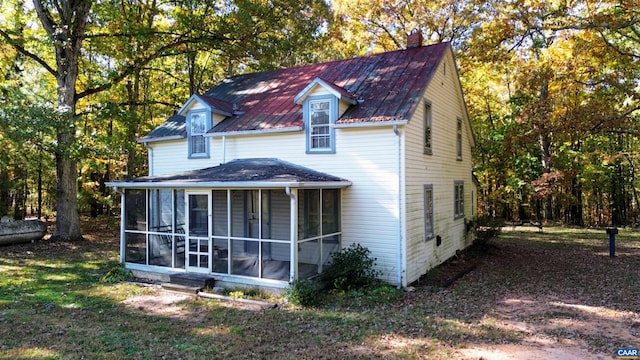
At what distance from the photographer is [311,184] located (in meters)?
9.55

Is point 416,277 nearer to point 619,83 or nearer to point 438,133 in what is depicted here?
point 438,133

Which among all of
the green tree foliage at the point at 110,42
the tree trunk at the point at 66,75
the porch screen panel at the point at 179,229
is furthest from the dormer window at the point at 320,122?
the tree trunk at the point at 66,75

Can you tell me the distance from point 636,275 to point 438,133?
6907mm

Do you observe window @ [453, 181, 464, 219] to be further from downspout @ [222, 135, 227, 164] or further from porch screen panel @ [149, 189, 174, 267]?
porch screen panel @ [149, 189, 174, 267]

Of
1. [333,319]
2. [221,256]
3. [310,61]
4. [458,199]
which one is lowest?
[333,319]

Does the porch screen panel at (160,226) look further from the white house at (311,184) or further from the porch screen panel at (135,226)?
the porch screen panel at (135,226)

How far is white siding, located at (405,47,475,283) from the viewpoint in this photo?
36.0 feet

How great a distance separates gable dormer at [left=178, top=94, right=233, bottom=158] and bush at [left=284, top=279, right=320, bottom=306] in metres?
6.51

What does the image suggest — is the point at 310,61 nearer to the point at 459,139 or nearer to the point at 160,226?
the point at 459,139

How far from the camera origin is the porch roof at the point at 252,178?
9516mm

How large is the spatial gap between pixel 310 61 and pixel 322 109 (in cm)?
1803

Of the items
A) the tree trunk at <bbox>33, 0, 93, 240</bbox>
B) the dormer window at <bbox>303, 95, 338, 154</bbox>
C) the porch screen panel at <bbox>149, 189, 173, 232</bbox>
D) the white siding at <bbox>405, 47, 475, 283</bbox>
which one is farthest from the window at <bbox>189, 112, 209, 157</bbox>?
the white siding at <bbox>405, 47, 475, 283</bbox>

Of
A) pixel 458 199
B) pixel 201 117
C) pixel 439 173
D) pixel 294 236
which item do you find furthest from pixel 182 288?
pixel 458 199

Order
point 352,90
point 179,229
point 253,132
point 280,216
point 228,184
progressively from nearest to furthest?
point 228,184 → point 280,216 → point 179,229 → point 253,132 → point 352,90
